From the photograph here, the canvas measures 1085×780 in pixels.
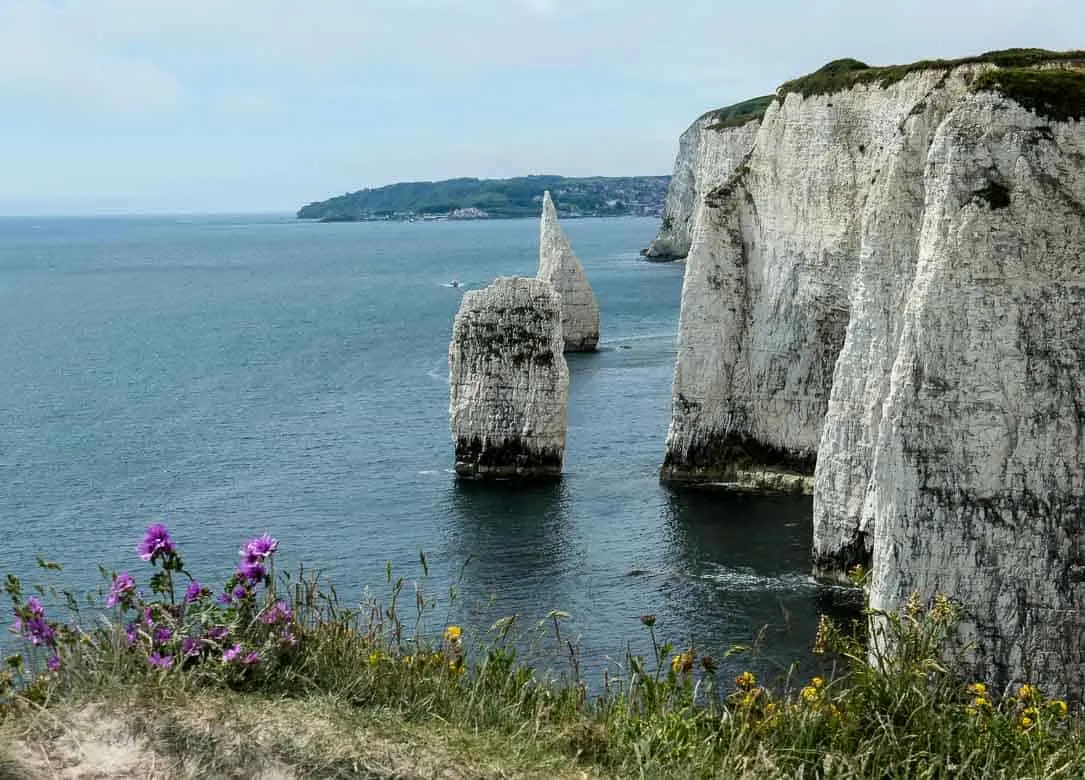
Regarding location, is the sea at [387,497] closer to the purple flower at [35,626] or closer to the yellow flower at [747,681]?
the yellow flower at [747,681]

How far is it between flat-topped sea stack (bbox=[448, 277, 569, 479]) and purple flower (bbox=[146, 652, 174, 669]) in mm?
38877

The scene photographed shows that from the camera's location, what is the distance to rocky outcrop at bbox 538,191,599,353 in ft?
284

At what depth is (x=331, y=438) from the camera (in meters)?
57.9

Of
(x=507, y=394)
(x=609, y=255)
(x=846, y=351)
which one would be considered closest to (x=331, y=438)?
(x=507, y=394)

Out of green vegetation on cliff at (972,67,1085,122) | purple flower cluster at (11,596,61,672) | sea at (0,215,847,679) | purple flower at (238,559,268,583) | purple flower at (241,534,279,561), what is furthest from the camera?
sea at (0,215,847,679)

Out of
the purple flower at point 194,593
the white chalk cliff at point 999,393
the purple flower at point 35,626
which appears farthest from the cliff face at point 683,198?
the purple flower at point 35,626

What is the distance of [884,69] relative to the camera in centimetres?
4050

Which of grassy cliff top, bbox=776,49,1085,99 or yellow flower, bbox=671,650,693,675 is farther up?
grassy cliff top, bbox=776,49,1085,99

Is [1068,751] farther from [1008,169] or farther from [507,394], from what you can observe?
[507,394]

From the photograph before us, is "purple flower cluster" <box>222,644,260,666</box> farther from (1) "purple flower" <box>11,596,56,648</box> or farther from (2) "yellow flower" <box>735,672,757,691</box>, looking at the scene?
(2) "yellow flower" <box>735,672,757,691</box>

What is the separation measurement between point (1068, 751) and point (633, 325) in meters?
90.4

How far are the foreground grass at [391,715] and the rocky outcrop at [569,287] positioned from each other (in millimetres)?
74617

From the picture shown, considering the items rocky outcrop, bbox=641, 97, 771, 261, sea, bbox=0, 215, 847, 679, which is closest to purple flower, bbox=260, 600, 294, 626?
sea, bbox=0, 215, 847, 679

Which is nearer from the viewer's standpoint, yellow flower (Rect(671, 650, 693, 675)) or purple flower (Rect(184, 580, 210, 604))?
purple flower (Rect(184, 580, 210, 604))
